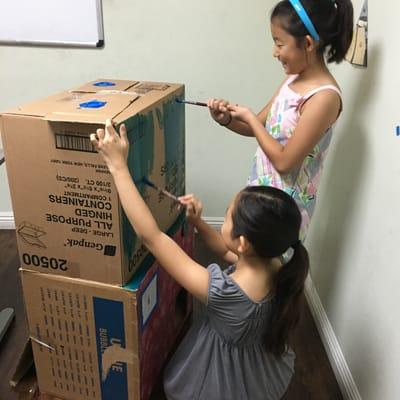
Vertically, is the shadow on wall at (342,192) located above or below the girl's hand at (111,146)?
below

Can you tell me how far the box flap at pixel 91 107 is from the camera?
994 mm

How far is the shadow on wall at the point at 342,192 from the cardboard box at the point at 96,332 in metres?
0.67

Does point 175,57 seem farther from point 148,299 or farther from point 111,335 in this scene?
point 111,335

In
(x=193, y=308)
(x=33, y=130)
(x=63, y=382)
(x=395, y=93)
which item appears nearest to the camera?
(x=33, y=130)

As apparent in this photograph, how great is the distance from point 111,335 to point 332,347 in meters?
0.87

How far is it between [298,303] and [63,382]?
84cm

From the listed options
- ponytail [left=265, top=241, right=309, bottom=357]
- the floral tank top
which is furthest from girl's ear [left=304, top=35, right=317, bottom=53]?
ponytail [left=265, top=241, right=309, bottom=357]

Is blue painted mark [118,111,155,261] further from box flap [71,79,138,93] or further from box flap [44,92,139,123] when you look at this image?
box flap [71,79,138,93]

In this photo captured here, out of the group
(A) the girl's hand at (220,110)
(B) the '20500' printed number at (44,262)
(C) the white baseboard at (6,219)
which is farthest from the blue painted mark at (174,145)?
(C) the white baseboard at (6,219)

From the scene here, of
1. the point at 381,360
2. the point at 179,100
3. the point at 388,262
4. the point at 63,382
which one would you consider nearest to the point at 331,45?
the point at 179,100

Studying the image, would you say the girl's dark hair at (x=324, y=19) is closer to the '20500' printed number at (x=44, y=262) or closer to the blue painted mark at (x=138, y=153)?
the blue painted mark at (x=138, y=153)

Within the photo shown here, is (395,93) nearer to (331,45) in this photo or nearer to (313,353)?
(331,45)

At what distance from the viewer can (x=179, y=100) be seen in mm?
1383

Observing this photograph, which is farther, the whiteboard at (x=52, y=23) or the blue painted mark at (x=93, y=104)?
the whiteboard at (x=52, y=23)
